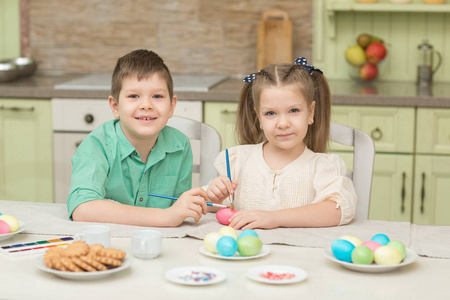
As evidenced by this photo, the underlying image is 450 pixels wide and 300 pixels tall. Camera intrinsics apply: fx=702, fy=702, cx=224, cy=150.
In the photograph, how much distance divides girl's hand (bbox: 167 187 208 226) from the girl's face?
262 mm

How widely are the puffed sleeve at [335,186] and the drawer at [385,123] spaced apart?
1.28m

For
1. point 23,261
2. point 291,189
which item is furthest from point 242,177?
point 23,261

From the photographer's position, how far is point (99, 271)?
1250 millimetres

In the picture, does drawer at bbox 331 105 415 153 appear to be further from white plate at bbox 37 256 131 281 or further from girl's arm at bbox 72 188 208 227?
white plate at bbox 37 256 131 281

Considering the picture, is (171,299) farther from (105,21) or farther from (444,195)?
(105,21)

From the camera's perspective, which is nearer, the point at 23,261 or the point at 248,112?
the point at 23,261

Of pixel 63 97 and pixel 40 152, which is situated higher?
pixel 63 97

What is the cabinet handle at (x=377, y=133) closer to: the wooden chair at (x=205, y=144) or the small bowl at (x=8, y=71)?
the wooden chair at (x=205, y=144)

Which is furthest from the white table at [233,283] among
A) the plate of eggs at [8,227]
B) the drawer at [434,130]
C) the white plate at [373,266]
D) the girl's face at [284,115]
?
the drawer at [434,130]

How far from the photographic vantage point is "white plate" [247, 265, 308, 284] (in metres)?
1.24

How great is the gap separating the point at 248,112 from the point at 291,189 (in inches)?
11.3

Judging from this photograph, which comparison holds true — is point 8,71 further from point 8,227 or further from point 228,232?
point 228,232

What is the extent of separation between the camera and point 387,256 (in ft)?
4.30

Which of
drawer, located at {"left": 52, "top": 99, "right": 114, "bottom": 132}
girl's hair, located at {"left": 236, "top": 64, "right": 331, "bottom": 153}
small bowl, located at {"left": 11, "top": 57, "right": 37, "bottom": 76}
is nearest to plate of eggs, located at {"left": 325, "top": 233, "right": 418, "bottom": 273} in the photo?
girl's hair, located at {"left": 236, "top": 64, "right": 331, "bottom": 153}
